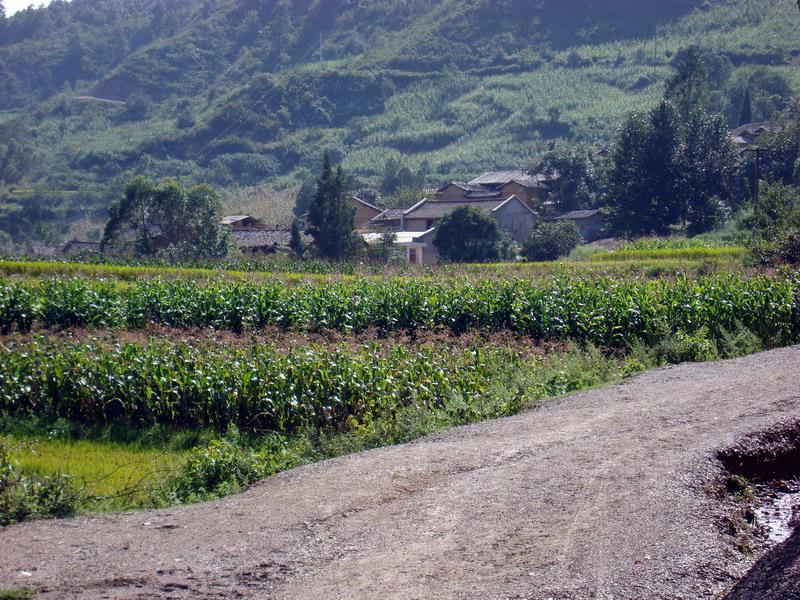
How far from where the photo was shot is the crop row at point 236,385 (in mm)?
12570

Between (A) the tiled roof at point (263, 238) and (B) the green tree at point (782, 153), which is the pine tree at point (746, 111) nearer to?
(B) the green tree at point (782, 153)

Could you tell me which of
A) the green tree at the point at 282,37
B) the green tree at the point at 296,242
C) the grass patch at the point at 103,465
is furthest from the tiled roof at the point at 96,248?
the green tree at the point at 282,37

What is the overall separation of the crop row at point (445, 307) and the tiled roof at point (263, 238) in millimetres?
26949

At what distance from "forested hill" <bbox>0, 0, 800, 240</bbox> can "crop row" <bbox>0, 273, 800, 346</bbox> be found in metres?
56.9

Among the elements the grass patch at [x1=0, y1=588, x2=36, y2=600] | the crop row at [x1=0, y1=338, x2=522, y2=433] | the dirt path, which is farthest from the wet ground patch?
the grass patch at [x1=0, y1=588, x2=36, y2=600]

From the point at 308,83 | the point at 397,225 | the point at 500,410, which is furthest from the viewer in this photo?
the point at 308,83

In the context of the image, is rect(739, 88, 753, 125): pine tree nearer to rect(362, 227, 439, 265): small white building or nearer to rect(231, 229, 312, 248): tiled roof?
rect(362, 227, 439, 265): small white building

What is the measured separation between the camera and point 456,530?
22.9 ft

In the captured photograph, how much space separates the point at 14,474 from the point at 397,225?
49027 mm

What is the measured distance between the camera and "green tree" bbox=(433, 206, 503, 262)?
45.0 metres

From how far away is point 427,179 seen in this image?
90562mm

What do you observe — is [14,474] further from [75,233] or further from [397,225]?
[75,233]

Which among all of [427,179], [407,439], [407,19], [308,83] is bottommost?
[407,439]

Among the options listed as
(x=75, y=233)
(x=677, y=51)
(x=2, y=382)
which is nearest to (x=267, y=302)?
(x=2, y=382)
